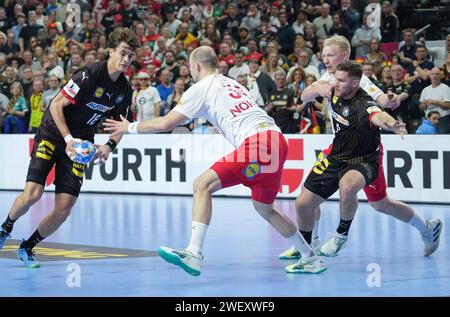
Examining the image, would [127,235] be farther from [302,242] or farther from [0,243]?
[302,242]

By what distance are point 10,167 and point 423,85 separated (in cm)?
1043

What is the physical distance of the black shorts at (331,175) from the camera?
405 inches

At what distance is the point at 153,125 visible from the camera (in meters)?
9.02

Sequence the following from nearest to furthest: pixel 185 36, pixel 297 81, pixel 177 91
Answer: pixel 297 81
pixel 177 91
pixel 185 36

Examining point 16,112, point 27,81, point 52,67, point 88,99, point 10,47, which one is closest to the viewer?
point 88,99

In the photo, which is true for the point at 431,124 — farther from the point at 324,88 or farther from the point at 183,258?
the point at 183,258

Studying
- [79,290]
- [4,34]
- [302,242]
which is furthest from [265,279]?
[4,34]

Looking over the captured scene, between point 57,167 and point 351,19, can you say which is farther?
A: point 351,19

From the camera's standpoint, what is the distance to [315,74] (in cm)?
2062

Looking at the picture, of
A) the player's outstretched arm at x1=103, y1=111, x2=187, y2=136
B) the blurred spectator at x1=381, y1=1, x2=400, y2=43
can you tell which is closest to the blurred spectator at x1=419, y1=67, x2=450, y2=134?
the blurred spectator at x1=381, y1=1, x2=400, y2=43

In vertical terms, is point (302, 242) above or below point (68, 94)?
below

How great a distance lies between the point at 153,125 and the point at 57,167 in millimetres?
1764

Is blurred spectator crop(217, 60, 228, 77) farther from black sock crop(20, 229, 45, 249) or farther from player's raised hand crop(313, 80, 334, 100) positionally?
black sock crop(20, 229, 45, 249)

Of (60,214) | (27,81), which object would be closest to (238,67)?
(27,81)
